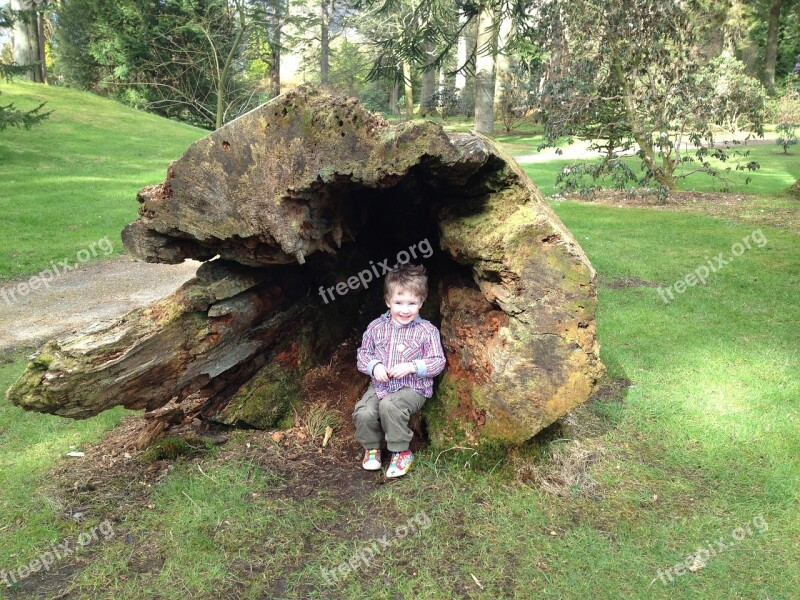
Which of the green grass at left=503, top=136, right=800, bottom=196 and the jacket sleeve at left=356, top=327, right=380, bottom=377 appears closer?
the jacket sleeve at left=356, top=327, right=380, bottom=377

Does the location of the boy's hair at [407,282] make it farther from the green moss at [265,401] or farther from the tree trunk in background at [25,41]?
the tree trunk in background at [25,41]

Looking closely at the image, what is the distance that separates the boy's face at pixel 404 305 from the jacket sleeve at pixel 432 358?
17 centimetres

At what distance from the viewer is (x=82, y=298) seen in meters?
7.38

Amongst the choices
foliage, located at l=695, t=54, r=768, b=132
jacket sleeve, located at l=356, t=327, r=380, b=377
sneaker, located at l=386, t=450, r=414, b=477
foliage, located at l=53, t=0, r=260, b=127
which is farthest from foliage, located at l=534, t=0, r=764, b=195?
foliage, located at l=53, t=0, r=260, b=127

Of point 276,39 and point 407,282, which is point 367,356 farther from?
point 276,39

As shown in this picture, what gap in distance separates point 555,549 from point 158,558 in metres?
1.81

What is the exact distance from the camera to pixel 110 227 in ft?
35.1

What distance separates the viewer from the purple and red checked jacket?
3.39 metres

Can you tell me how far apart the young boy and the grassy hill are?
22.6 feet

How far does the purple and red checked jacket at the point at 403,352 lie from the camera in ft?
11.1

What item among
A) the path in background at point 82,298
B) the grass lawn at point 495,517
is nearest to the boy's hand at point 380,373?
the grass lawn at point 495,517

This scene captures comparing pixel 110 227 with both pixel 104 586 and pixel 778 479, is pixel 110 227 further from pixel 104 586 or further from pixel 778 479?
pixel 778 479

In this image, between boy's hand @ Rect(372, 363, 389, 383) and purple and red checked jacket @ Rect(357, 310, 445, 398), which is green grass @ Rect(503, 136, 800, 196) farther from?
boy's hand @ Rect(372, 363, 389, 383)

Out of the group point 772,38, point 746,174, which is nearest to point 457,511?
point 746,174
